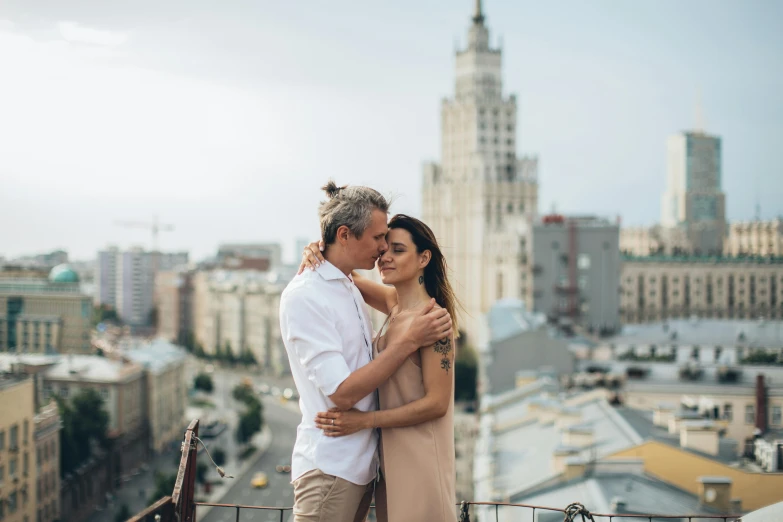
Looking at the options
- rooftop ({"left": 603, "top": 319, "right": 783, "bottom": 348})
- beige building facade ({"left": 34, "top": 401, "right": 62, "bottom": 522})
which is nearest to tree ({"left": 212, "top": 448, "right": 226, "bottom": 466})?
beige building facade ({"left": 34, "top": 401, "right": 62, "bottom": 522})

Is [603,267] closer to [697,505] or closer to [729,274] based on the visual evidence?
[729,274]

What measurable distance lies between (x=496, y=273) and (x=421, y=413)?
6335cm

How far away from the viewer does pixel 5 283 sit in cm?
5053

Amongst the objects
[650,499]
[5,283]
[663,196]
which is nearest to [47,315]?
[5,283]

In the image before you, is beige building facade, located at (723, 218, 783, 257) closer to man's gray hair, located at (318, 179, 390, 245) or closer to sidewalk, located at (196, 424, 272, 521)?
sidewalk, located at (196, 424, 272, 521)

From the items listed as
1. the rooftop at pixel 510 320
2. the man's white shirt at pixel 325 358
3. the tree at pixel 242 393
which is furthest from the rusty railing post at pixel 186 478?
the tree at pixel 242 393

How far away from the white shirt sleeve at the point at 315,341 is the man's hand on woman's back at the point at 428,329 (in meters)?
0.41

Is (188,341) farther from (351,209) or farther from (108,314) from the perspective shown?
(351,209)

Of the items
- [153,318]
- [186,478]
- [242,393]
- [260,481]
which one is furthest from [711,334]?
[153,318]

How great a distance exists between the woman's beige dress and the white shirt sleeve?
0.38 meters

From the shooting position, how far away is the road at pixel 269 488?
37.8 metres

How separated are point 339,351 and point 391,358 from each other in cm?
29

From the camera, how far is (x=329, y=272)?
5133 mm

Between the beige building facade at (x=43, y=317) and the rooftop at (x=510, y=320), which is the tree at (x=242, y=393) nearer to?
the beige building facade at (x=43, y=317)
